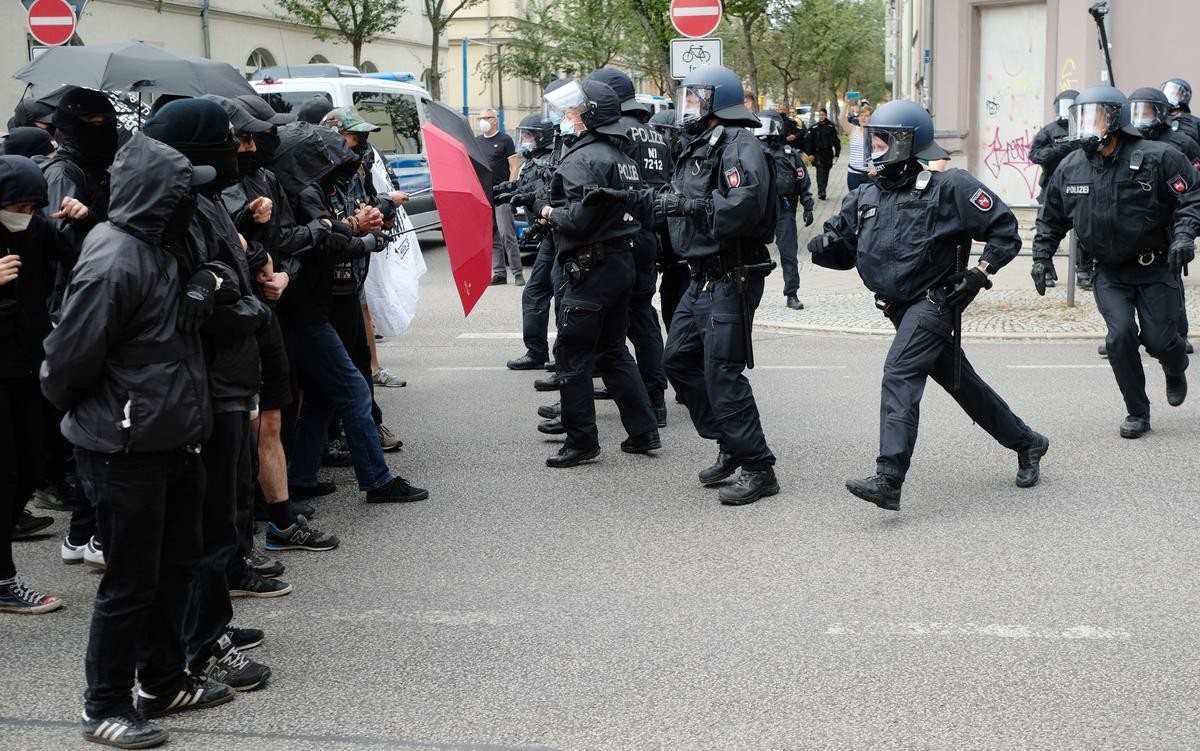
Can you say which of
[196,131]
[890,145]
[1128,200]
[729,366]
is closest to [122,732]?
[196,131]

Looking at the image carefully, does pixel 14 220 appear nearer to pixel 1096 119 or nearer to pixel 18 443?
pixel 18 443

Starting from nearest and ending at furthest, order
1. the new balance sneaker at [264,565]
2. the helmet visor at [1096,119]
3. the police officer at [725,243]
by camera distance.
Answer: the new balance sneaker at [264,565], the police officer at [725,243], the helmet visor at [1096,119]

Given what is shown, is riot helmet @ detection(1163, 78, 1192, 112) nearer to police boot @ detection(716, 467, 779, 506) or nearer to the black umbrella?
police boot @ detection(716, 467, 779, 506)

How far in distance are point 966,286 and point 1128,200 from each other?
1.86 m

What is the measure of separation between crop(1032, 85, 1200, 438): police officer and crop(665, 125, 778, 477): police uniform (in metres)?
1.81

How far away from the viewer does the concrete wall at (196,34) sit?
78.9ft

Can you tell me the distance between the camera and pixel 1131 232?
294 inches

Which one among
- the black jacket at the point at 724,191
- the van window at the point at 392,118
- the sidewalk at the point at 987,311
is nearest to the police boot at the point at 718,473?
the black jacket at the point at 724,191

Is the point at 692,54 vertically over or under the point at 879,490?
over

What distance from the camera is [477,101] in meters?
52.7

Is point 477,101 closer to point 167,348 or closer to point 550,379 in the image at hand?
point 550,379

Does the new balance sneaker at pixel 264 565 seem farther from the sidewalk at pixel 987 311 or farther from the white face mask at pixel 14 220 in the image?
the sidewalk at pixel 987 311

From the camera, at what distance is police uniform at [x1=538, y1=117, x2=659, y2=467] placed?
6.92m

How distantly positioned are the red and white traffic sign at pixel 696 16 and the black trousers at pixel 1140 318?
239 inches
